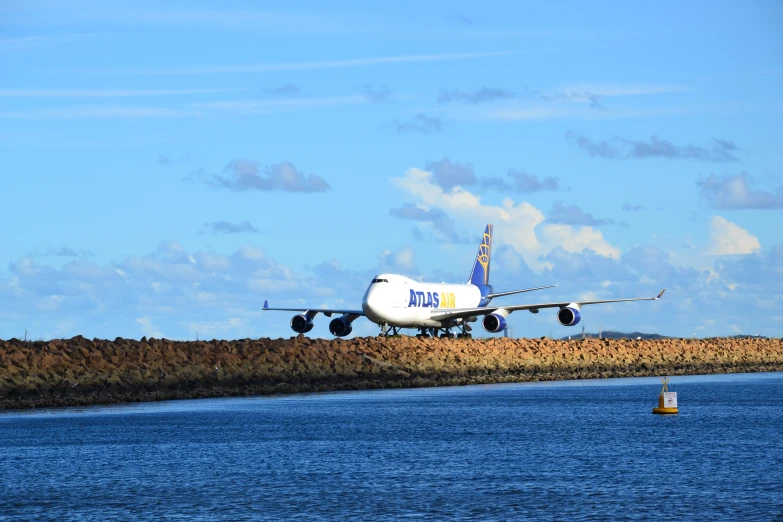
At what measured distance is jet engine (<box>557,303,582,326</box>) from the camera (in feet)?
250

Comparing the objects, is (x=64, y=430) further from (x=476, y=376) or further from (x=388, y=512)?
(x=476, y=376)

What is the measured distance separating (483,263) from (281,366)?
39.4 metres

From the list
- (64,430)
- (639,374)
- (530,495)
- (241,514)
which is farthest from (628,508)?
(639,374)

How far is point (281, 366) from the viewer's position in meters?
56.8

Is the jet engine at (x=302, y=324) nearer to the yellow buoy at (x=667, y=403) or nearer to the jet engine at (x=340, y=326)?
the jet engine at (x=340, y=326)

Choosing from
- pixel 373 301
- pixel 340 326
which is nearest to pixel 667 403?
pixel 373 301

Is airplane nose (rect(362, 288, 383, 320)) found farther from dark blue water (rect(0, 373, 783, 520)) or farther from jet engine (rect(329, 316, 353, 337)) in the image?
dark blue water (rect(0, 373, 783, 520))

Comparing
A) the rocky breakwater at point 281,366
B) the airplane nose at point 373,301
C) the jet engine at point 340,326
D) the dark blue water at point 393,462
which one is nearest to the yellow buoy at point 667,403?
the dark blue water at point 393,462

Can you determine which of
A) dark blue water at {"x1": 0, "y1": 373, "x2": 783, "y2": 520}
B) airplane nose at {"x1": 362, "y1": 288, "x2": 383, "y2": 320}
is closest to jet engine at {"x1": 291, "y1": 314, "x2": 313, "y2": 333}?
airplane nose at {"x1": 362, "y1": 288, "x2": 383, "y2": 320}

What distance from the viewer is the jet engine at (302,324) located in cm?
8088

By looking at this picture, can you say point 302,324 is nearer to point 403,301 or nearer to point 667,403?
point 403,301

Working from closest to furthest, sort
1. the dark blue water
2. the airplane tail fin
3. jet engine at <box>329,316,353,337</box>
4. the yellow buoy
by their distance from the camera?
the dark blue water, the yellow buoy, jet engine at <box>329,316,353,337</box>, the airplane tail fin

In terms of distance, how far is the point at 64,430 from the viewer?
31859 mm

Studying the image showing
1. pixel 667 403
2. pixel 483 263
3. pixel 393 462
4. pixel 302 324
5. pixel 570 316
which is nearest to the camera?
pixel 393 462
